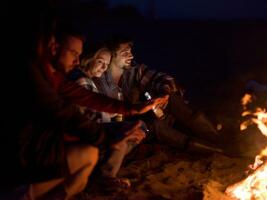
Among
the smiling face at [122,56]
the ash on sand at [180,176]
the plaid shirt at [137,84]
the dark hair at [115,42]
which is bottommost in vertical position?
the ash on sand at [180,176]

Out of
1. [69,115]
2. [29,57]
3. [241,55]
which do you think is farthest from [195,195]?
[241,55]

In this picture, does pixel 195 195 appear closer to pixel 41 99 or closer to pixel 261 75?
pixel 41 99

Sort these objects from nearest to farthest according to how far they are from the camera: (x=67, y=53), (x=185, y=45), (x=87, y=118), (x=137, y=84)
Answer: (x=87, y=118) < (x=67, y=53) < (x=137, y=84) < (x=185, y=45)

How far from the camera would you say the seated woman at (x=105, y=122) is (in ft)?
14.8

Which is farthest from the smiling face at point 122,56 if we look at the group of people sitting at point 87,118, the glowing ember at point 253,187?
the glowing ember at point 253,187

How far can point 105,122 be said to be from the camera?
4.93 metres

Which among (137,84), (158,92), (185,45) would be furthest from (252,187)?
(185,45)

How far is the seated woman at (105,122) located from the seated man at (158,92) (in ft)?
1.01

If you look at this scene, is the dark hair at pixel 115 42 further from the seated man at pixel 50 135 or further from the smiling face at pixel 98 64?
the seated man at pixel 50 135

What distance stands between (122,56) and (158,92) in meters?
0.64

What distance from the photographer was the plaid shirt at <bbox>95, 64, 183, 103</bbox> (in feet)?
18.7

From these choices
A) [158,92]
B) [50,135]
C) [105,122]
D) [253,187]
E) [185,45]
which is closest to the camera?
[50,135]

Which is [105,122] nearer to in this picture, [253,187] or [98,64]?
[98,64]

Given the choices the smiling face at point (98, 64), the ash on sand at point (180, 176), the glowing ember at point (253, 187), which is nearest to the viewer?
the glowing ember at point (253, 187)
